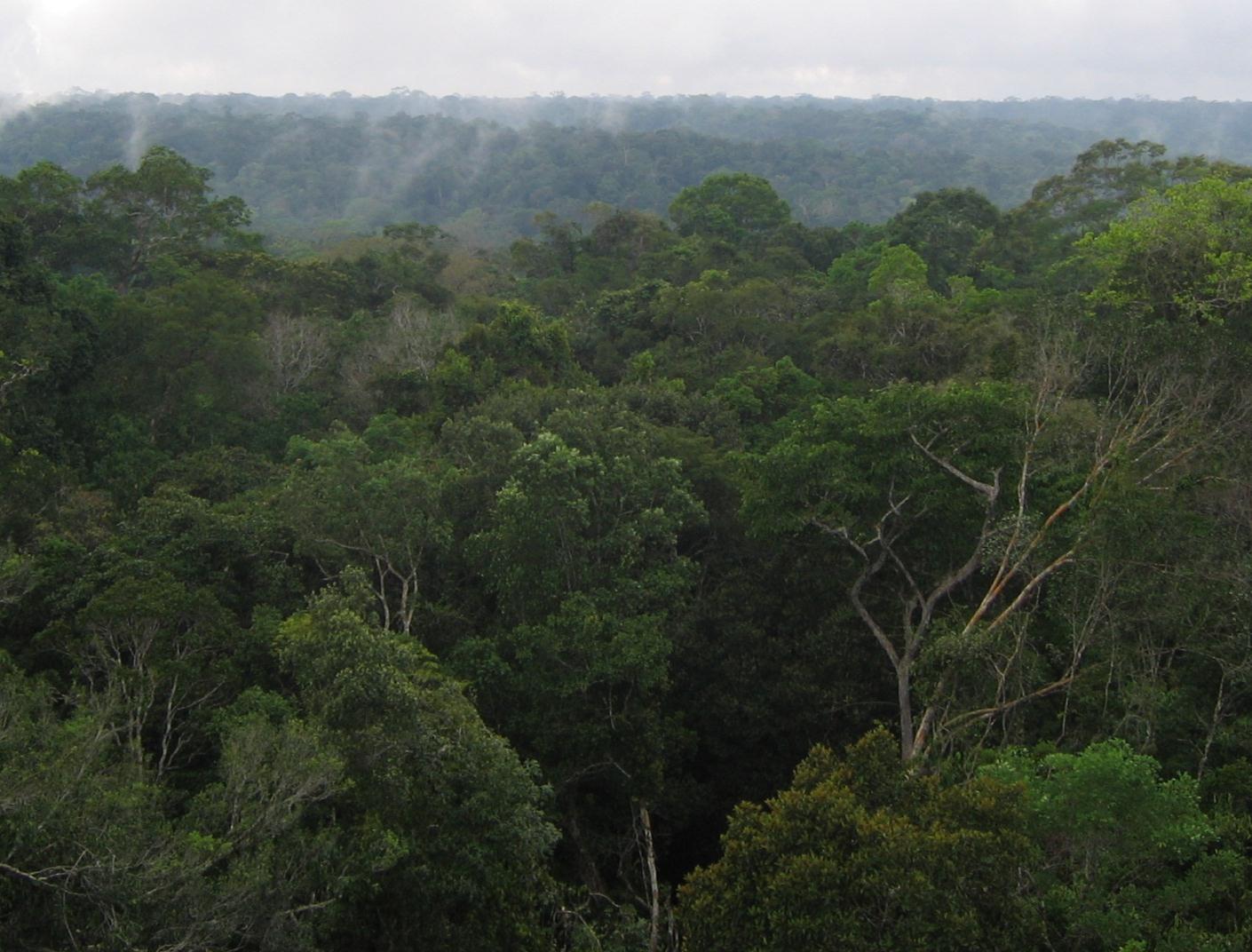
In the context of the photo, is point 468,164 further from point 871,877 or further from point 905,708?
point 871,877

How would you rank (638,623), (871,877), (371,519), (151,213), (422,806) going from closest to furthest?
(871,877)
(422,806)
(638,623)
(371,519)
(151,213)

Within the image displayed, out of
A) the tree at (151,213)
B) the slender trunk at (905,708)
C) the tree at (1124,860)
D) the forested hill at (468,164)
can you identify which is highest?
the forested hill at (468,164)

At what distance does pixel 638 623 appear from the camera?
1215cm

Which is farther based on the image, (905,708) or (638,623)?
(638,623)

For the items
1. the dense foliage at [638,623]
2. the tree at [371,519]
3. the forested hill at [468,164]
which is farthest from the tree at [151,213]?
the forested hill at [468,164]

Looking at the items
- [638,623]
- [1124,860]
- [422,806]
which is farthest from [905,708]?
[422,806]

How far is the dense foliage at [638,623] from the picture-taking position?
22.7ft

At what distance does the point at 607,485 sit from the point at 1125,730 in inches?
270

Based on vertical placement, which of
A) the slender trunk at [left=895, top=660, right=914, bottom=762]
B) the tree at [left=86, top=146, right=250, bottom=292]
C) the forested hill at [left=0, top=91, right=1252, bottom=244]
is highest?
the forested hill at [left=0, top=91, right=1252, bottom=244]

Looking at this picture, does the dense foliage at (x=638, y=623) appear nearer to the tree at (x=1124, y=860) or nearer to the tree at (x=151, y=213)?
the tree at (x=1124, y=860)

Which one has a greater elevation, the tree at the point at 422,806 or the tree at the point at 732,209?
the tree at the point at 732,209

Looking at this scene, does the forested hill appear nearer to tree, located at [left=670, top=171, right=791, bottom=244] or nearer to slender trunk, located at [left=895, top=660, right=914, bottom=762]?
tree, located at [left=670, top=171, right=791, bottom=244]

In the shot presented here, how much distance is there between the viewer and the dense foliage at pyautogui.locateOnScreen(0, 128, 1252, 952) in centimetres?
693

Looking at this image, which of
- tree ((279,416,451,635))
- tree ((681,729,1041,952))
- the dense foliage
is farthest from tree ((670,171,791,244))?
tree ((681,729,1041,952))
